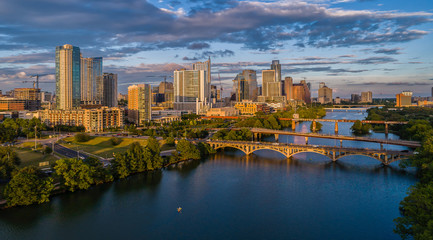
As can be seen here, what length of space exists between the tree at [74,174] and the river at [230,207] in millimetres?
675

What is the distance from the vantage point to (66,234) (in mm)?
18922

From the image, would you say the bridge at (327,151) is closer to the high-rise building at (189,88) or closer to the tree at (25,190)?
the tree at (25,190)

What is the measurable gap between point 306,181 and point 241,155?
13.2 meters

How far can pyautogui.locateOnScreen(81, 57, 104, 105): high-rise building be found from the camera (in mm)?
95619

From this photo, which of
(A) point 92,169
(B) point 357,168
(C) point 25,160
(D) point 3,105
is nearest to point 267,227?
(A) point 92,169

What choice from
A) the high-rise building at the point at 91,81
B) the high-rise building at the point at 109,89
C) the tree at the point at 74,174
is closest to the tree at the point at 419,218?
the tree at the point at 74,174

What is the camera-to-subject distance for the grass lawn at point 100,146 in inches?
1573

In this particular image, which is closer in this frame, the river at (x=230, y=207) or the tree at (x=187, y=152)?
the river at (x=230, y=207)

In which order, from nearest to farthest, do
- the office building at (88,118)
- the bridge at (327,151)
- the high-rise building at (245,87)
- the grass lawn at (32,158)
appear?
the grass lawn at (32,158), the bridge at (327,151), the office building at (88,118), the high-rise building at (245,87)

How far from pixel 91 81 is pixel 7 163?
76.1 m

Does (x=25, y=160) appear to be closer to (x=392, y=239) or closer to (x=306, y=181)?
(x=306, y=181)

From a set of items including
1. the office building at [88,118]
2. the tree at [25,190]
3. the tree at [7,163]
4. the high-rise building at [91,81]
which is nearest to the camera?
the tree at [25,190]

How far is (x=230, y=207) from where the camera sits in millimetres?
23016

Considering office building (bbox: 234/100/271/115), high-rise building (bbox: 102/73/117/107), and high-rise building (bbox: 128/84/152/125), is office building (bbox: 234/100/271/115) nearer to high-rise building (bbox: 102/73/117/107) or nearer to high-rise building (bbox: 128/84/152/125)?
high-rise building (bbox: 102/73/117/107)
